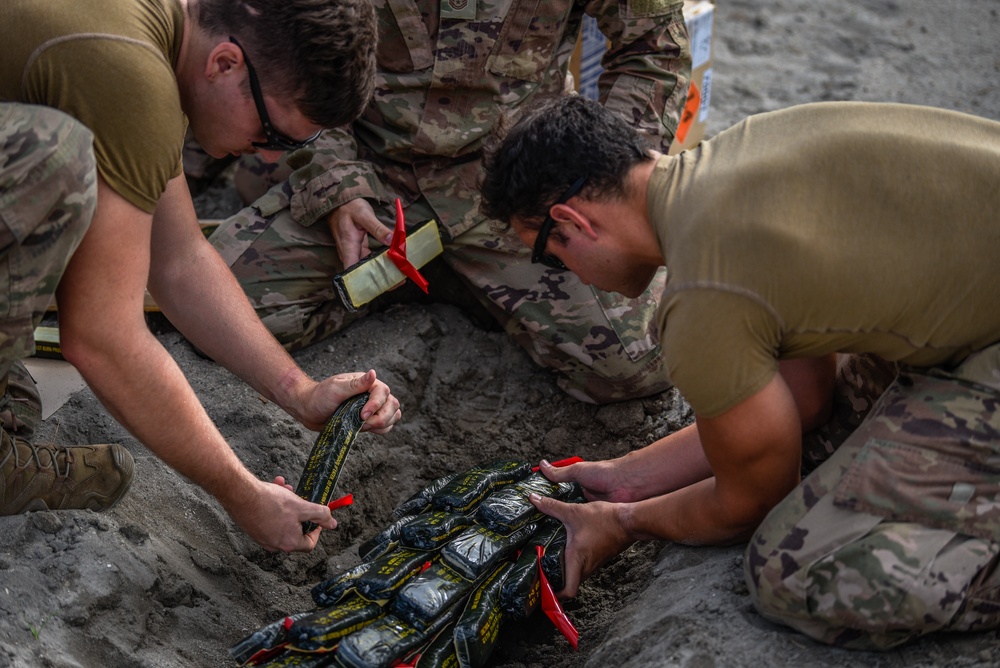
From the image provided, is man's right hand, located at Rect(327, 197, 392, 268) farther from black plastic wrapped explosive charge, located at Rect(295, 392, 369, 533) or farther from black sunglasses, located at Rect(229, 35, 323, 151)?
black sunglasses, located at Rect(229, 35, 323, 151)

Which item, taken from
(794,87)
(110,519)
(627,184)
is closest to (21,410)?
(110,519)

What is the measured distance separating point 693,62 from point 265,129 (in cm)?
281

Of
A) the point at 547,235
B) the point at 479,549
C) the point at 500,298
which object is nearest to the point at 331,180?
the point at 500,298

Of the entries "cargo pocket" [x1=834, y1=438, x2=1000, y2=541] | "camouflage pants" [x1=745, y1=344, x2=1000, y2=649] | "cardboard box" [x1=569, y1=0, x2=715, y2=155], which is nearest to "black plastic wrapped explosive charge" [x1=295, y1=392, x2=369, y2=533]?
"camouflage pants" [x1=745, y1=344, x2=1000, y2=649]

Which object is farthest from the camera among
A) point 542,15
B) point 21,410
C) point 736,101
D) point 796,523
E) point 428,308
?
point 736,101

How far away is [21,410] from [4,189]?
114 centimetres

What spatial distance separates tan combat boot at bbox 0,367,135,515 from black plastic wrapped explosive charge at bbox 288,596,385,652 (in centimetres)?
83

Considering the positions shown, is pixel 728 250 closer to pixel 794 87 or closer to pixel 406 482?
pixel 406 482

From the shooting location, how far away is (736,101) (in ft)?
21.7

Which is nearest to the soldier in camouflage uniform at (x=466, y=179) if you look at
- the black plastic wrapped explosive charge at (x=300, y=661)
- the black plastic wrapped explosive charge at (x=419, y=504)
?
the black plastic wrapped explosive charge at (x=419, y=504)

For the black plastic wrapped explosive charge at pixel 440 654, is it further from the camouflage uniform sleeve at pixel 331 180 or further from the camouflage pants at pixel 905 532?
the camouflage uniform sleeve at pixel 331 180

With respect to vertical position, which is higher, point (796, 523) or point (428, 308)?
point (796, 523)

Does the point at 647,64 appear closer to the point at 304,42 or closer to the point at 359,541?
the point at 304,42

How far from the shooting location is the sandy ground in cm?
244
